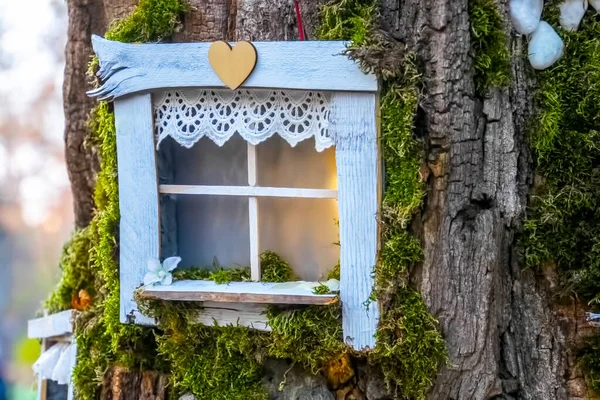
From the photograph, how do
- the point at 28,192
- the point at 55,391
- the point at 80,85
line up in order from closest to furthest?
the point at 80,85, the point at 55,391, the point at 28,192

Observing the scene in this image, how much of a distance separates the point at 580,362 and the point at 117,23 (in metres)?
1.35

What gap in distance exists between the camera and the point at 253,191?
142 cm

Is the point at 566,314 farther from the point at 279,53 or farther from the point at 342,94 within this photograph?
the point at 279,53

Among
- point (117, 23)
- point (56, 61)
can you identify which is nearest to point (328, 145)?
point (117, 23)

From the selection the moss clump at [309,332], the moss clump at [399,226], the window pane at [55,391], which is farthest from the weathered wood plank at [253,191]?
the window pane at [55,391]

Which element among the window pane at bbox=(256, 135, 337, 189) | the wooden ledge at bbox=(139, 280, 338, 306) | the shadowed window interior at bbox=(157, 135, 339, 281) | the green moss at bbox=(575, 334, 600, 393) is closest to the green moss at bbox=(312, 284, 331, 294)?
the wooden ledge at bbox=(139, 280, 338, 306)

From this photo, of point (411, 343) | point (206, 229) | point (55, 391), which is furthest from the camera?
point (55, 391)

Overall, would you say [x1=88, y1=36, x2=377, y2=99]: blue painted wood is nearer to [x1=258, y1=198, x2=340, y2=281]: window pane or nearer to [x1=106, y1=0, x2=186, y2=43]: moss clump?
[x1=106, y1=0, x2=186, y2=43]: moss clump

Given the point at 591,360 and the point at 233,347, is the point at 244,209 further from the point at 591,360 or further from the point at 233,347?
the point at 591,360

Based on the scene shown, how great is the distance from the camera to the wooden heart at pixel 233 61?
1.35 meters

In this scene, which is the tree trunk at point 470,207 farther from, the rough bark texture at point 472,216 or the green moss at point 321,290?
the green moss at point 321,290

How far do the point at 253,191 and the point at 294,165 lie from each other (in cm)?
13

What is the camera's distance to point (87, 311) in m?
1.72

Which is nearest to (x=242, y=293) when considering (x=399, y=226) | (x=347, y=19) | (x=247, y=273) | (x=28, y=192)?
(x=247, y=273)
